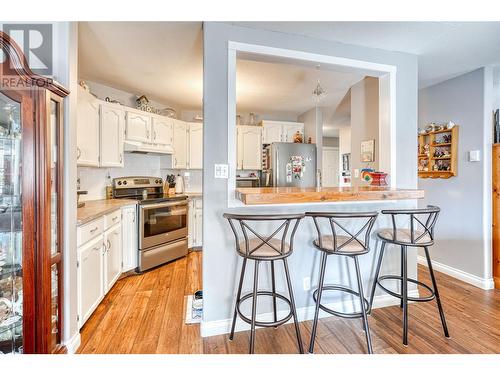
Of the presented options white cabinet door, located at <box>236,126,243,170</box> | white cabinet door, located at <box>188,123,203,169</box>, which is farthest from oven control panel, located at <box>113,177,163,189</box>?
white cabinet door, located at <box>236,126,243,170</box>

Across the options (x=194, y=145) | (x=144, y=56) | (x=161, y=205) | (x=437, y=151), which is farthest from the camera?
(x=194, y=145)

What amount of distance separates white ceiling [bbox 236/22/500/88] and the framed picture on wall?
89 cm

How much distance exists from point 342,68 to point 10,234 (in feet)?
8.57

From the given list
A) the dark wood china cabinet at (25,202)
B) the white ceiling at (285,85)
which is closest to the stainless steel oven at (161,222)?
the dark wood china cabinet at (25,202)

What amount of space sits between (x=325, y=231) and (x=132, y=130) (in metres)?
2.64

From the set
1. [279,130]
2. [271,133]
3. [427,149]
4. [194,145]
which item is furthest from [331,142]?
[194,145]

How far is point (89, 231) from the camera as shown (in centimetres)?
201

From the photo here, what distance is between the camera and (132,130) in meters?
3.25

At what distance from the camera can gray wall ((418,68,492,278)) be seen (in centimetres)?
268

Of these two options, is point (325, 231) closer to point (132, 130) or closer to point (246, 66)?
point (246, 66)

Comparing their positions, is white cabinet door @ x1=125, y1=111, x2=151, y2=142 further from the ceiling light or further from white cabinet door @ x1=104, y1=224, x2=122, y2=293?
the ceiling light

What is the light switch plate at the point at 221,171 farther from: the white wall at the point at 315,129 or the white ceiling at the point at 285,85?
the white wall at the point at 315,129

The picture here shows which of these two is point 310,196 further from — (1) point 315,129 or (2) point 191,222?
(1) point 315,129
